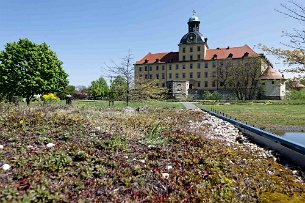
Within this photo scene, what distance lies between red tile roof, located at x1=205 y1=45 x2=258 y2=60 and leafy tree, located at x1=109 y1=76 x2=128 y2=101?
54991 millimetres

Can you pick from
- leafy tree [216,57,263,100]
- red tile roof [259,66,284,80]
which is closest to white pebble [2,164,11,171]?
leafy tree [216,57,263,100]

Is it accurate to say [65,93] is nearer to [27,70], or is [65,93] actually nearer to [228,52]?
[27,70]

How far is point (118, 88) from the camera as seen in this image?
912 inches

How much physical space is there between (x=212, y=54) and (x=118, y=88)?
2299 inches

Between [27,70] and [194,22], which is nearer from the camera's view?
[27,70]

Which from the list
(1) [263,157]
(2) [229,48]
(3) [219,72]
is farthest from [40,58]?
(2) [229,48]

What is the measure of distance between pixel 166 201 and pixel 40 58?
118 ft

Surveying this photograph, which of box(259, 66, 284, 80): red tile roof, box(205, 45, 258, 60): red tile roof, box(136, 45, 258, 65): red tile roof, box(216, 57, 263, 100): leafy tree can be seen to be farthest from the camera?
box(136, 45, 258, 65): red tile roof

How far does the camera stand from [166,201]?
332 cm

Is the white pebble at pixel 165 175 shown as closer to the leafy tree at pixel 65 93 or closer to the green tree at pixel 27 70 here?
the green tree at pixel 27 70

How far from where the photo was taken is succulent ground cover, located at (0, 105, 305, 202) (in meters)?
3.31

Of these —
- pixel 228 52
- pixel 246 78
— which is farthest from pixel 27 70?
pixel 228 52

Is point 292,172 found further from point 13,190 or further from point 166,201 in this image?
point 13,190

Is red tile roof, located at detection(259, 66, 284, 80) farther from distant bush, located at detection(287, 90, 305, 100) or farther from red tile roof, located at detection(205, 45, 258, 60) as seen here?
distant bush, located at detection(287, 90, 305, 100)
